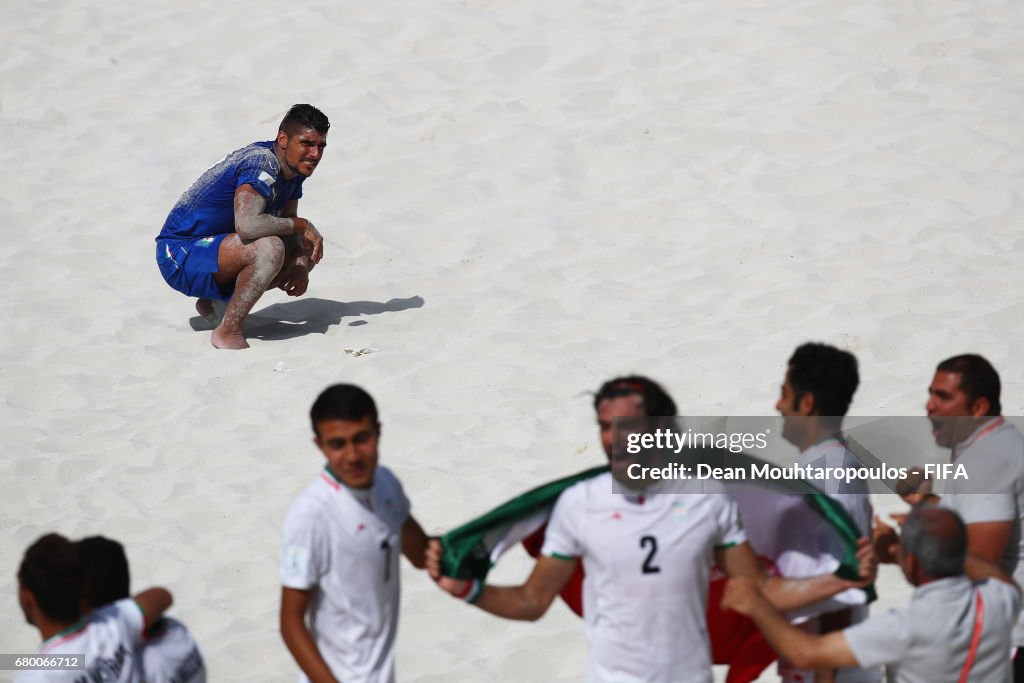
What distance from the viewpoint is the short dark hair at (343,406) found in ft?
10.7

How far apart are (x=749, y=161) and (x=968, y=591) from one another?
6009mm

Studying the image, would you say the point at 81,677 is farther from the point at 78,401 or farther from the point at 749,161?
the point at 749,161

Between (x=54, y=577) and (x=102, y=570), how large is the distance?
15cm

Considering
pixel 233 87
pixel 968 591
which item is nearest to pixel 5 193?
pixel 233 87

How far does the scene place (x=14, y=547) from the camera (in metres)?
5.19

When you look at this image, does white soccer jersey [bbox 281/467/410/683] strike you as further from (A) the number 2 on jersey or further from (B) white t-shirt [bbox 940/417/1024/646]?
(B) white t-shirt [bbox 940/417/1024/646]

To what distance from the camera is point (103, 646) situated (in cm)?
305

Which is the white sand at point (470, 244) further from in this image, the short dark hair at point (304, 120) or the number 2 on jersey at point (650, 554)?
the number 2 on jersey at point (650, 554)

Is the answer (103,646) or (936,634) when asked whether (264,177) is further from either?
(936,634)

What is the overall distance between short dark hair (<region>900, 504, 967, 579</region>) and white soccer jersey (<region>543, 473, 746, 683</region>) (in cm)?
41

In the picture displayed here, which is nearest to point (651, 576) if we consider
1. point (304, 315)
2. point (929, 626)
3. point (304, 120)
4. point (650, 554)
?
point (650, 554)

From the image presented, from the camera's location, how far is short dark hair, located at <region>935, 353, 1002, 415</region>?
3.71 meters

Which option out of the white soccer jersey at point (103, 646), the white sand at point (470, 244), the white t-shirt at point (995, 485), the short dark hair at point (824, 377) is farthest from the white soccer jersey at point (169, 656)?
the white t-shirt at point (995, 485)

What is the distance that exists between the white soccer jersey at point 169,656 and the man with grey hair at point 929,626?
1292 millimetres
